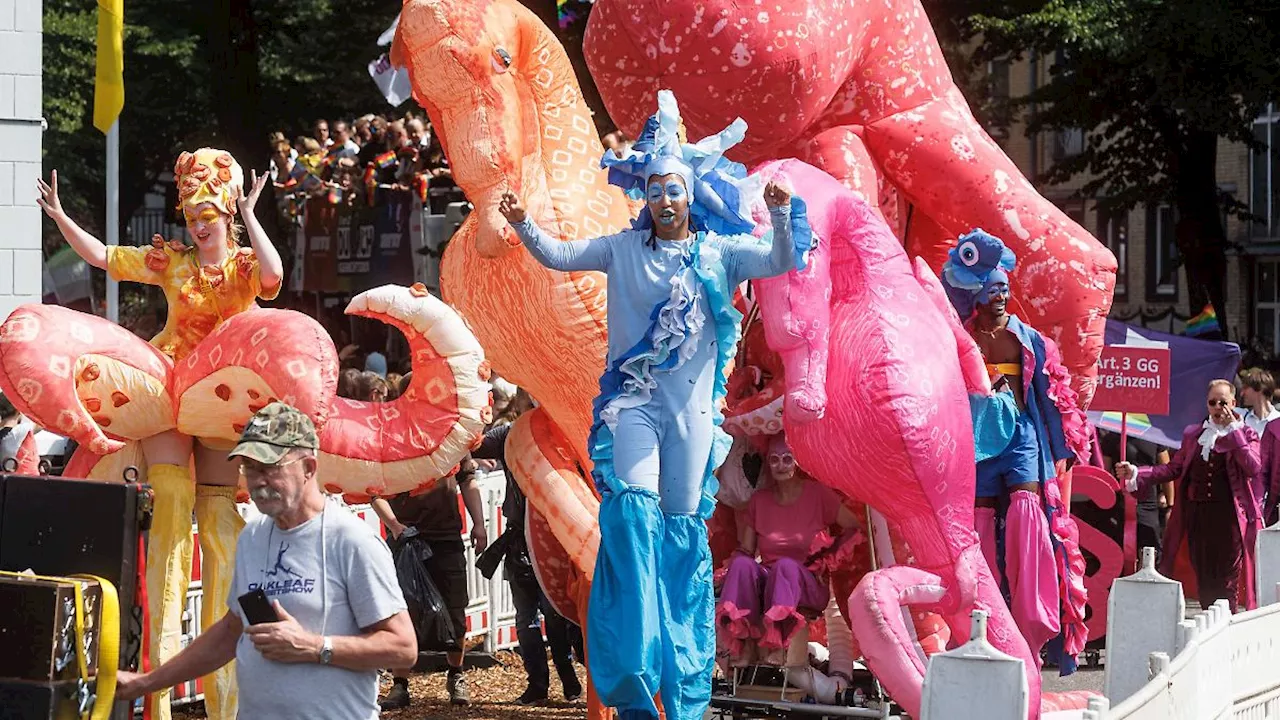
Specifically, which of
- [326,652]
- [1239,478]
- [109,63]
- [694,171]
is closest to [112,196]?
[109,63]

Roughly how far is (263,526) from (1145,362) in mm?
10272

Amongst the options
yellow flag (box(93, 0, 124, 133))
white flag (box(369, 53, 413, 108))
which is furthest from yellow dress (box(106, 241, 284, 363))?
yellow flag (box(93, 0, 124, 133))

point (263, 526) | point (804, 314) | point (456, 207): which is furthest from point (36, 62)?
point (263, 526)

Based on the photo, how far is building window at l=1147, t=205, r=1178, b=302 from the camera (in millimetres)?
40938

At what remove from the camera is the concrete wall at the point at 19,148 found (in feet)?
47.6

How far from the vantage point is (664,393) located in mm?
6664

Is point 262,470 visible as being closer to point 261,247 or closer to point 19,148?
point 261,247

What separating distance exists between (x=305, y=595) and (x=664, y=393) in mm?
2266

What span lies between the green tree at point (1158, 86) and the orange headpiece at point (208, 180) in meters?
17.8

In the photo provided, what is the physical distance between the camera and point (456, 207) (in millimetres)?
17031

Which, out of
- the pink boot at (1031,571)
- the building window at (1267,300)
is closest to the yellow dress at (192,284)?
the pink boot at (1031,571)

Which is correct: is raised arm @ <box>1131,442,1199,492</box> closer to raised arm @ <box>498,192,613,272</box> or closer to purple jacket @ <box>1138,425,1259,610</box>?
purple jacket @ <box>1138,425,1259,610</box>

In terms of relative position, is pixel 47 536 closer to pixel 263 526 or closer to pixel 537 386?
pixel 263 526

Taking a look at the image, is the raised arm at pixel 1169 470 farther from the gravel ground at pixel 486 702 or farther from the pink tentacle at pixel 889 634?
the pink tentacle at pixel 889 634
